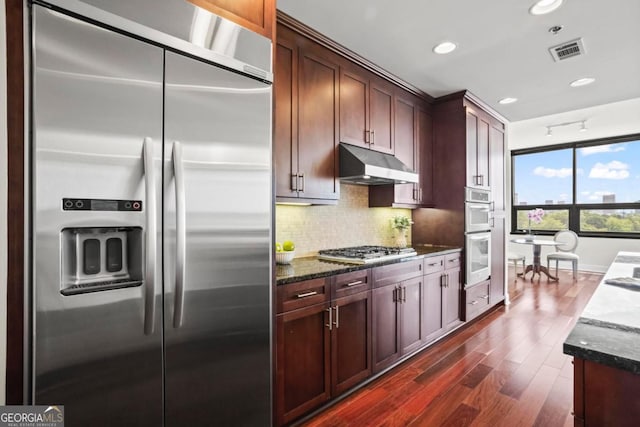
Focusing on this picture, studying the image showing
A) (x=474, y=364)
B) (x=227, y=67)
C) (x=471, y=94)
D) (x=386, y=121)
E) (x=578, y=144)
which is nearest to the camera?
(x=227, y=67)

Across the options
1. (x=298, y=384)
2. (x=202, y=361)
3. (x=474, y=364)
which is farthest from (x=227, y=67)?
(x=474, y=364)

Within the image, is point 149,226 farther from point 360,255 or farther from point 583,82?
point 583,82

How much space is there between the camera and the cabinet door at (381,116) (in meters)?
2.91

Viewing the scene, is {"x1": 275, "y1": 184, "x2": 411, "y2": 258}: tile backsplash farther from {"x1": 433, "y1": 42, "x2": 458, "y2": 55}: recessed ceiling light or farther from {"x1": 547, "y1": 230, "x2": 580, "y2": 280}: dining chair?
{"x1": 547, "y1": 230, "x2": 580, "y2": 280}: dining chair

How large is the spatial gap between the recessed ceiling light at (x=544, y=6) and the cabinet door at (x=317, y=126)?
4.47 feet

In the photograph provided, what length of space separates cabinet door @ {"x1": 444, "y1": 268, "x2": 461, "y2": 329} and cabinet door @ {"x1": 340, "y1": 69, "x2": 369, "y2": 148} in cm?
→ 164

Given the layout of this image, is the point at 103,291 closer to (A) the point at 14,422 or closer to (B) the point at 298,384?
(A) the point at 14,422

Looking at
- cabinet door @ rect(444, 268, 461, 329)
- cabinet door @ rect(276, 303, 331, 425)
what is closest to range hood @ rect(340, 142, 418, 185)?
cabinet door @ rect(276, 303, 331, 425)

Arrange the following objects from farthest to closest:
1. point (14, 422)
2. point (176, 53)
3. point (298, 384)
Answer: point (298, 384), point (176, 53), point (14, 422)

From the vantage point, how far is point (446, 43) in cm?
251

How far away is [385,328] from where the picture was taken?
248 centimetres

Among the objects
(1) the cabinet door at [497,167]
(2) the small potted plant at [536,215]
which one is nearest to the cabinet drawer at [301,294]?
(1) the cabinet door at [497,167]

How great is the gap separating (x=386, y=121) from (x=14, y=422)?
302cm

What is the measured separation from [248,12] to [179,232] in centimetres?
111
